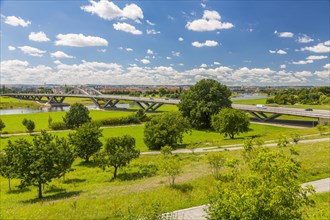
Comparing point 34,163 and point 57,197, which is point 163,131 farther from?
point 34,163

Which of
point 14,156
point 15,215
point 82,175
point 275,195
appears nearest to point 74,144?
point 82,175

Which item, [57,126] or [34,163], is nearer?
[34,163]

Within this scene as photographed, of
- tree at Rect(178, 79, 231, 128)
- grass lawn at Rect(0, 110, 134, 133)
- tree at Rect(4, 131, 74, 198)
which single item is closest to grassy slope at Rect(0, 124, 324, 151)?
tree at Rect(178, 79, 231, 128)

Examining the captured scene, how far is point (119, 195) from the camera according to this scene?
18.4 meters

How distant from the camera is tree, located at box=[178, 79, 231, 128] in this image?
219ft

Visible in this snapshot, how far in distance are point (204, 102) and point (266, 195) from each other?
60.1 metres

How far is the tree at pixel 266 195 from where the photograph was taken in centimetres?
832

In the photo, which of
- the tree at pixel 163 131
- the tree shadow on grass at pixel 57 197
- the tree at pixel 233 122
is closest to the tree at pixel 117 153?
the tree shadow on grass at pixel 57 197

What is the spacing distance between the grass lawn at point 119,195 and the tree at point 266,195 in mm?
1174

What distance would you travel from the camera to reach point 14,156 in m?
21.3

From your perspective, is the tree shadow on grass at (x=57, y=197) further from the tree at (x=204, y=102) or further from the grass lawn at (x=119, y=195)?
the tree at (x=204, y=102)

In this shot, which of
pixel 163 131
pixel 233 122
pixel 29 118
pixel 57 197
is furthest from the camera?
pixel 29 118

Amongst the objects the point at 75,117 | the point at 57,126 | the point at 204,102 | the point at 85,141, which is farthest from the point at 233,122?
the point at 57,126

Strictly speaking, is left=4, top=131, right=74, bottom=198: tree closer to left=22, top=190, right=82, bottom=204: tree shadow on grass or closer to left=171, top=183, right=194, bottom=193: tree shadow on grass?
left=22, top=190, right=82, bottom=204: tree shadow on grass
